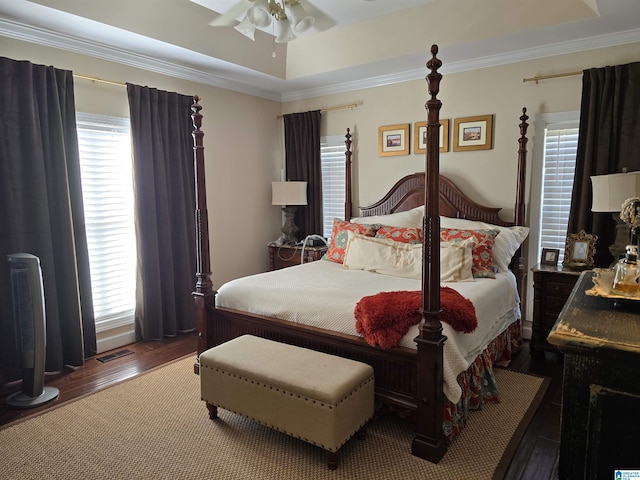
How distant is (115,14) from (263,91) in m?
2.10

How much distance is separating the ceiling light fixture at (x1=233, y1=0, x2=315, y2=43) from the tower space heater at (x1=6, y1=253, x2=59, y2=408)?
2059mm

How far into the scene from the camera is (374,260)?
3510 mm

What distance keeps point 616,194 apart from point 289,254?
3144 millimetres

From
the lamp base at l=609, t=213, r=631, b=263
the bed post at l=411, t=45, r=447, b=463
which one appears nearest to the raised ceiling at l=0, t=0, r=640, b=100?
the bed post at l=411, t=45, r=447, b=463

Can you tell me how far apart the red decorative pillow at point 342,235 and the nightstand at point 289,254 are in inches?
21.2

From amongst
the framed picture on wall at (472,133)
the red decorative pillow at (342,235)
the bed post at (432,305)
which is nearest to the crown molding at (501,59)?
the framed picture on wall at (472,133)

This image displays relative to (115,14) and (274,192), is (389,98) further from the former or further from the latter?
(115,14)

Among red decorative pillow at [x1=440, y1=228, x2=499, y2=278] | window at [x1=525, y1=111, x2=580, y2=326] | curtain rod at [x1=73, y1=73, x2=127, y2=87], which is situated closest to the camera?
red decorative pillow at [x1=440, y1=228, x2=499, y2=278]

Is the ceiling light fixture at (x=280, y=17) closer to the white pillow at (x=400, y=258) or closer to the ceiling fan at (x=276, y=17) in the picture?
the ceiling fan at (x=276, y=17)

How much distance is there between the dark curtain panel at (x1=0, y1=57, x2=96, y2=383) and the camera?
2.96 m

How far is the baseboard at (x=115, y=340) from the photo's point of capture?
3709 millimetres

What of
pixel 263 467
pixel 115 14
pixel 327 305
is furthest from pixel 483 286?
pixel 115 14

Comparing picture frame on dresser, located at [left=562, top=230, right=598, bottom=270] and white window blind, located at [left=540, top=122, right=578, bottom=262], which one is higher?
white window blind, located at [left=540, top=122, right=578, bottom=262]

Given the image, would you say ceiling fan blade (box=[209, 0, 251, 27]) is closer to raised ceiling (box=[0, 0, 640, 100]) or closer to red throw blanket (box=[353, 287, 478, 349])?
raised ceiling (box=[0, 0, 640, 100])
